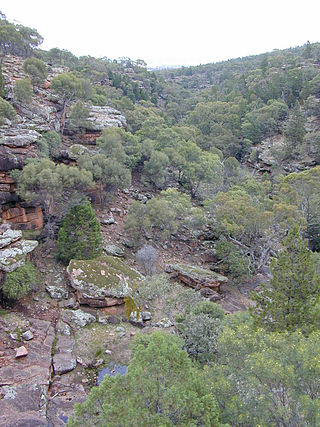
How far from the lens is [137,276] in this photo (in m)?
19.4

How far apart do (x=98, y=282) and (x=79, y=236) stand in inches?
143

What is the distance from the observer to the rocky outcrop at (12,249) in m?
15.2

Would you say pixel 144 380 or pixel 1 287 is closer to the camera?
pixel 144 380

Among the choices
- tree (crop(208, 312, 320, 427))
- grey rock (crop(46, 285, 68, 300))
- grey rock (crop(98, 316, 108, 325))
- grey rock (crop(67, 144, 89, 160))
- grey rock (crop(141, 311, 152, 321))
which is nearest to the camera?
tree (crop(208, 312, 320, 427))


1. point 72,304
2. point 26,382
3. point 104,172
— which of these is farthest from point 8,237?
point 104,172

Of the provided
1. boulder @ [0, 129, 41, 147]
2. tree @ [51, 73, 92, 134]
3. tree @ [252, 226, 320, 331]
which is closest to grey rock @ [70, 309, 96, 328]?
tree @ [252, 226, 320, 331]

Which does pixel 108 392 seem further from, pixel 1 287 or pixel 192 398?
pixel 1 287

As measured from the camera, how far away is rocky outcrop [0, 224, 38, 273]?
49.8 ft

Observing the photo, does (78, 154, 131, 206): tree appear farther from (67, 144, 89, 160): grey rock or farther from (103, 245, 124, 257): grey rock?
(103, 245, 124, 257): grey rock

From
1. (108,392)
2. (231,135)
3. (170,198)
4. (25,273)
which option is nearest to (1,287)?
(25,273)

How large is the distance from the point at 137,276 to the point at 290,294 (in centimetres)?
973

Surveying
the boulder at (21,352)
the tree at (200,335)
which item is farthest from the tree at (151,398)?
the boulder at (21,352)

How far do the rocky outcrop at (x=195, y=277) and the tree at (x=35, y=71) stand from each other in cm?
2797

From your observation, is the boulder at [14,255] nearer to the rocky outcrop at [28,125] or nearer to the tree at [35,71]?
the rocky outcrop at [28,125]
